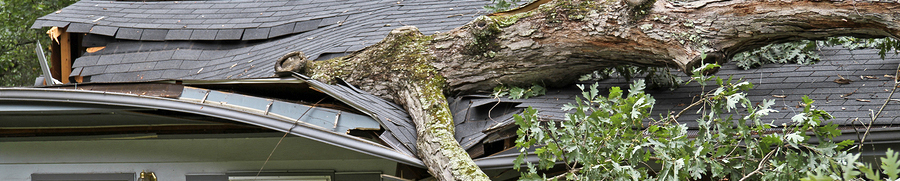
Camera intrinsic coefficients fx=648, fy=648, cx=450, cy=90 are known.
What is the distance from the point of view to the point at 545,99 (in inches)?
157

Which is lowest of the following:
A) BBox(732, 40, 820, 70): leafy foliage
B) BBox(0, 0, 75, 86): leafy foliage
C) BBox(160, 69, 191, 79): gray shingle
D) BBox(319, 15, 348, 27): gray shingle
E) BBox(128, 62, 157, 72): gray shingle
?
BBox(732, 40, 820, 70): leafy foliage

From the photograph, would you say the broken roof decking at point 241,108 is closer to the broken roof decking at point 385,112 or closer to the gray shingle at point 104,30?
the broken roof decking at point 385,112

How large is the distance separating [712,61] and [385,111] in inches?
75.1

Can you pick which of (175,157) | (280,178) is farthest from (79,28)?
(280,178)

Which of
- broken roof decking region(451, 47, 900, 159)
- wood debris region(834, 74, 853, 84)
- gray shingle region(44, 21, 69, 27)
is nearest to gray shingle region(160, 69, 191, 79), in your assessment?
gray shingle region(44, 21, 69, 27)

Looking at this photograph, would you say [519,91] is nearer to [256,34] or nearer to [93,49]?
[256,34]

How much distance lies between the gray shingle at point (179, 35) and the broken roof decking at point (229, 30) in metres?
0.01

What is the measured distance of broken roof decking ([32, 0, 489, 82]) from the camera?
18.9ft

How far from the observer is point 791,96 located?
3.72 m

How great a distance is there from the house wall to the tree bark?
1.88ft

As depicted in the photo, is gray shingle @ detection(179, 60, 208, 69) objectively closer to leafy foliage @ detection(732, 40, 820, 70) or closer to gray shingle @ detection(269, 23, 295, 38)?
Answer: gray shingle @ detection(269, 23, 295, 38)

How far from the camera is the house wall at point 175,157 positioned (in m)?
4.56

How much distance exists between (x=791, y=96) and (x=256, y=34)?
4.77 meters

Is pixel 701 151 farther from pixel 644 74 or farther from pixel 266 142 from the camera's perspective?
pixel 266 142
